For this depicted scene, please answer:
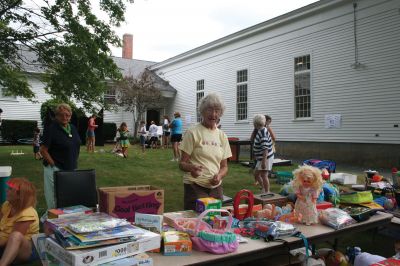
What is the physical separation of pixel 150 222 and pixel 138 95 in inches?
783

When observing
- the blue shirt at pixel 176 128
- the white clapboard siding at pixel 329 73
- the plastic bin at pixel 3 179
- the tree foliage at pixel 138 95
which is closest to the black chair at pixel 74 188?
the plastic bin at pixel 3 179

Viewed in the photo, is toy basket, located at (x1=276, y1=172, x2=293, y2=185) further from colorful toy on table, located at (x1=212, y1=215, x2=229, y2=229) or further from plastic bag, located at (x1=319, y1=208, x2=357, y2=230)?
colorful toy on table, located at (x1=212, y1=215, x2=229, y2=229)

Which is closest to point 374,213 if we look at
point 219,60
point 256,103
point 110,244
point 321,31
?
point 110,244

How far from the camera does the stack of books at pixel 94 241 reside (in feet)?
5.81

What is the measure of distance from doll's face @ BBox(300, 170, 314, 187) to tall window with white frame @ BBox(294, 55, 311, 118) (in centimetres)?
1237

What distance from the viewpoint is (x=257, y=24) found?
1672 cm

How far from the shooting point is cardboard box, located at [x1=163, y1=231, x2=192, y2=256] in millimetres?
2143

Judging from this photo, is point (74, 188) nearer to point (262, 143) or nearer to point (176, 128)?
point (262, 143)

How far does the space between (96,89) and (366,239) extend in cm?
703

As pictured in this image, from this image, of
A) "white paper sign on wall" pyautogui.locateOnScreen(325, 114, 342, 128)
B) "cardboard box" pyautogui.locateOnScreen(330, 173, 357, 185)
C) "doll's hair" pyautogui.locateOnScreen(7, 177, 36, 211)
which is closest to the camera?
"doll's hair" pyautogui.locateOnScreen(7, 177, 36, 211)

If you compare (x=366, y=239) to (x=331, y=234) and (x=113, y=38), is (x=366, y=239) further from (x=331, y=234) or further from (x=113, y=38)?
(x=113, y=38)

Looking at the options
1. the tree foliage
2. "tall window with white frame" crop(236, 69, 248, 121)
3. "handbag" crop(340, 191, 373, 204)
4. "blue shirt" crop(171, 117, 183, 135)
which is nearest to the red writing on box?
"handbag" crop(340, 191, 373, 204)

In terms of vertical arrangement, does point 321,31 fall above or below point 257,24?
below

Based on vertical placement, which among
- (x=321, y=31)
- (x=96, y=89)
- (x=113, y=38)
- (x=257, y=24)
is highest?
(x=257, y=24)
